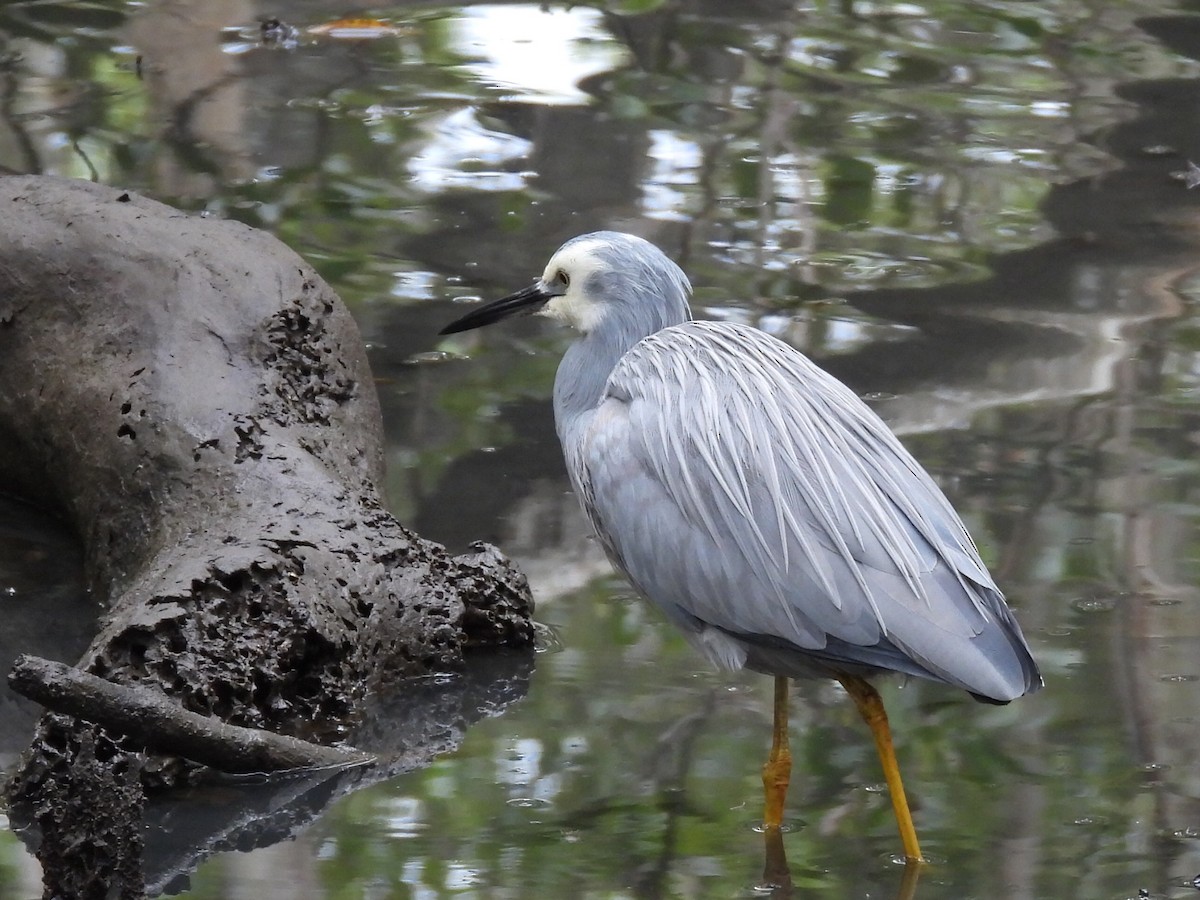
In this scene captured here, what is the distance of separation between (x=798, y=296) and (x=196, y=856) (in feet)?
13.4

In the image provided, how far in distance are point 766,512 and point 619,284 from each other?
810 millimetres

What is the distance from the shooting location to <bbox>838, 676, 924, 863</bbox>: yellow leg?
388 centimetres

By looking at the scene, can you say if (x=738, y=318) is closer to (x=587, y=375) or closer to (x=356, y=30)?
(x=587, y=375)

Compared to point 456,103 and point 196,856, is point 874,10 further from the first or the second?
point 196,856

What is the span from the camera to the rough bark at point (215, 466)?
14.3 ft

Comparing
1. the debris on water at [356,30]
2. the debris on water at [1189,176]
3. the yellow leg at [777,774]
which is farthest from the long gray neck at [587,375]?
the debris on water at [356,30]

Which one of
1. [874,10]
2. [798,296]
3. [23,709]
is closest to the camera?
[23,709]

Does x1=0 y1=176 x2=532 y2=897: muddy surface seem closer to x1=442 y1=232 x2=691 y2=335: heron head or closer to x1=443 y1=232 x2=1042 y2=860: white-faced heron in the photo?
x1=443 y1=232 x2=1042 y2=860: white-faced heron

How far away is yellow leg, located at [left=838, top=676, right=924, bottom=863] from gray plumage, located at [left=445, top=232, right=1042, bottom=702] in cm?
9

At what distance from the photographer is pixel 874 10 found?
1116 cm

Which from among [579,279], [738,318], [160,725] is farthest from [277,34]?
[160,725]

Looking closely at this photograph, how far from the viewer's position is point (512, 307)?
480 centimetres

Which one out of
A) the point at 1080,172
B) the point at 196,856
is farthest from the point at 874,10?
the point at 196,856

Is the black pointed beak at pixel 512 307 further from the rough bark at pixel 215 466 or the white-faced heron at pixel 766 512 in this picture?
the rough bark at pixel 215 466
